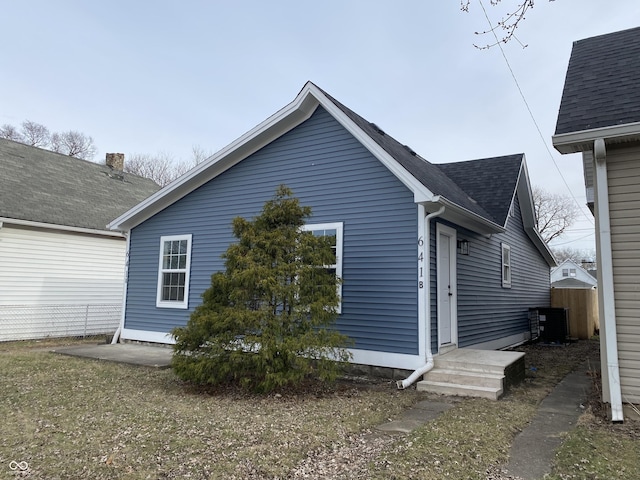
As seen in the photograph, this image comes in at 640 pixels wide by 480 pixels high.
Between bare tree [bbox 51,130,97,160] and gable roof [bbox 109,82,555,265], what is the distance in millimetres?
23747

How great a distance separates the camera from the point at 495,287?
31.9 feet

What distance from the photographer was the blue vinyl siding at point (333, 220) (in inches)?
260

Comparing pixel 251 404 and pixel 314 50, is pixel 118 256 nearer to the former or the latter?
pixel 314 50

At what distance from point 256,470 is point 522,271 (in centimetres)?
1079

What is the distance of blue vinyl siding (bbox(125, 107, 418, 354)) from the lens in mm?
6594

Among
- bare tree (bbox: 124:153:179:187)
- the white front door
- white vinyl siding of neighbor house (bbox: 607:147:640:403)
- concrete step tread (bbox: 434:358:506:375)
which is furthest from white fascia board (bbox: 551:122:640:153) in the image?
bare tree (bbox: 124:153:179:187)

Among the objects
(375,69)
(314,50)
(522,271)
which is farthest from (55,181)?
(522,271)

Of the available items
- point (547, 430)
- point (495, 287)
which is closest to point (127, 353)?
point (547, 430)

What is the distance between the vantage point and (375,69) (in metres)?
10.0

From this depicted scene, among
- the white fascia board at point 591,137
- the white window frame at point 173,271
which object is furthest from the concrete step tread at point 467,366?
the white window frame at point 173,271

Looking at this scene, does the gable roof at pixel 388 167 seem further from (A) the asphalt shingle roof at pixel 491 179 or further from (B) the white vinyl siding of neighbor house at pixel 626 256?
(B) the white vinyl siding of neighbor house at pixel 626 256

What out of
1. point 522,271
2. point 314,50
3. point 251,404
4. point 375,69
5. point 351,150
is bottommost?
point 251,404

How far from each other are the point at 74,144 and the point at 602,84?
107 feet

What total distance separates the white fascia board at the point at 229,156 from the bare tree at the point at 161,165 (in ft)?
74.1
